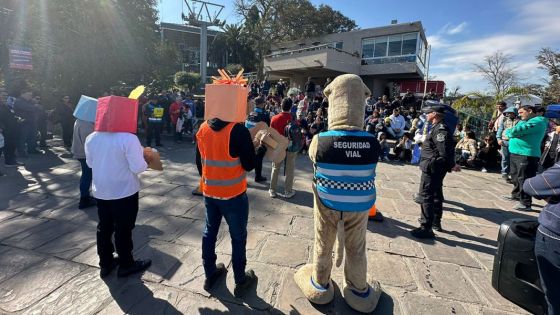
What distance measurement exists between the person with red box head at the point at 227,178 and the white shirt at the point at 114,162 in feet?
Answer: 1.99

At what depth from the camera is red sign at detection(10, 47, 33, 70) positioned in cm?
1097

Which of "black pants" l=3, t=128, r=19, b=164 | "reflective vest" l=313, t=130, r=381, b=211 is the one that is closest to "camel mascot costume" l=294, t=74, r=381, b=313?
"reflective vest" l=313, t=130, r=381, b=211

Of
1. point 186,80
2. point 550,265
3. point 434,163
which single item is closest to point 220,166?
point 550,265

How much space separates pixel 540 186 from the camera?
1.88 metres

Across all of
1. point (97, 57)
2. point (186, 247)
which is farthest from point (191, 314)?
point (97, 57)

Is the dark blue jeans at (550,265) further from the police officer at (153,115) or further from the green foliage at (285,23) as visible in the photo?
the green foliage at (285,23)

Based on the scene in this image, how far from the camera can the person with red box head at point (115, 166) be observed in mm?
2625

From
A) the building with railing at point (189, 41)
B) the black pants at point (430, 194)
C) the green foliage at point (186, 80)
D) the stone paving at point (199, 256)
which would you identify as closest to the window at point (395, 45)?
the green foliage at point (186, 80)

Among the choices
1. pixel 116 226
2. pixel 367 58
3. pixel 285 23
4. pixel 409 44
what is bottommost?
pixel 116 226

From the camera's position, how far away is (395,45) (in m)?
23.2

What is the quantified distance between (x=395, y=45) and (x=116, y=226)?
25023 millimetres

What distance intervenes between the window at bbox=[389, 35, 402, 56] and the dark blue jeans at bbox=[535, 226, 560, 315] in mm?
24065

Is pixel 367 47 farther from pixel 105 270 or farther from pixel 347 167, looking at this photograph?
pixel 105 270

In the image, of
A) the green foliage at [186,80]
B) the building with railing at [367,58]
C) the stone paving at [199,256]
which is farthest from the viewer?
the green foliage at [186,80]
